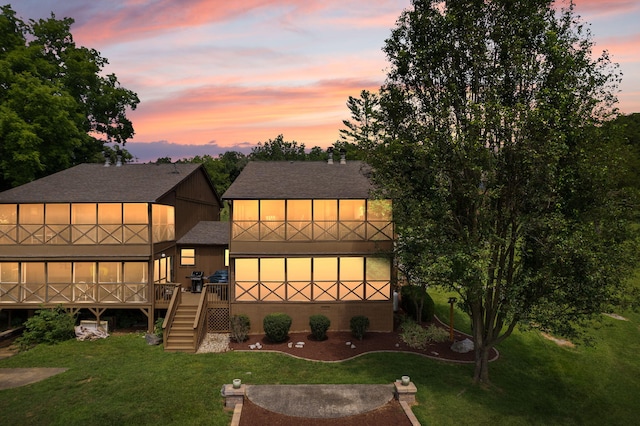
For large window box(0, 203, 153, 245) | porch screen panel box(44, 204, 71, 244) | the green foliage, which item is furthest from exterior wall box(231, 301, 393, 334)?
porch screen panel box(44, 204, 71, 244)

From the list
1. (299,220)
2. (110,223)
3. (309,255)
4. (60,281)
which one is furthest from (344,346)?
(60,281)

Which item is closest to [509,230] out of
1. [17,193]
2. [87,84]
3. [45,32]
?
Answer: [17,193]

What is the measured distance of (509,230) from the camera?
14031mm

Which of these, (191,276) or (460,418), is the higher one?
(191,276)

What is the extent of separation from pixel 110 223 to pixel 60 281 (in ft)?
14.1

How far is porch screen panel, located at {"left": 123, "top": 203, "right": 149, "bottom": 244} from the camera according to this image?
67.3ft

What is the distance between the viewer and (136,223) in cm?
2092

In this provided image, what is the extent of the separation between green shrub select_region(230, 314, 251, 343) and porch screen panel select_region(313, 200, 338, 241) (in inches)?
221

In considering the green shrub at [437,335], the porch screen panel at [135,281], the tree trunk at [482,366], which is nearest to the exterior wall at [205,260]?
the porch screen panel at [135,281]

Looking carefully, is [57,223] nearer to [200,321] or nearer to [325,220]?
[200,321]

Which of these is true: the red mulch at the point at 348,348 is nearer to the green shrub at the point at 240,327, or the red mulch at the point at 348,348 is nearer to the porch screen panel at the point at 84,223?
the green shrub at the point at 240,327

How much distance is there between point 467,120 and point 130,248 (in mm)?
17865

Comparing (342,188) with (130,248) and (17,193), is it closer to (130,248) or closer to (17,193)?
(130,248)

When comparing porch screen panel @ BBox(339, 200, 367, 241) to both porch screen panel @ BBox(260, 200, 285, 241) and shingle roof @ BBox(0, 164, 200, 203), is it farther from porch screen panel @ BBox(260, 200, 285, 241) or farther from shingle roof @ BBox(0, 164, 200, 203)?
shingle roof @ BBox(0, 164, 200, 203)
